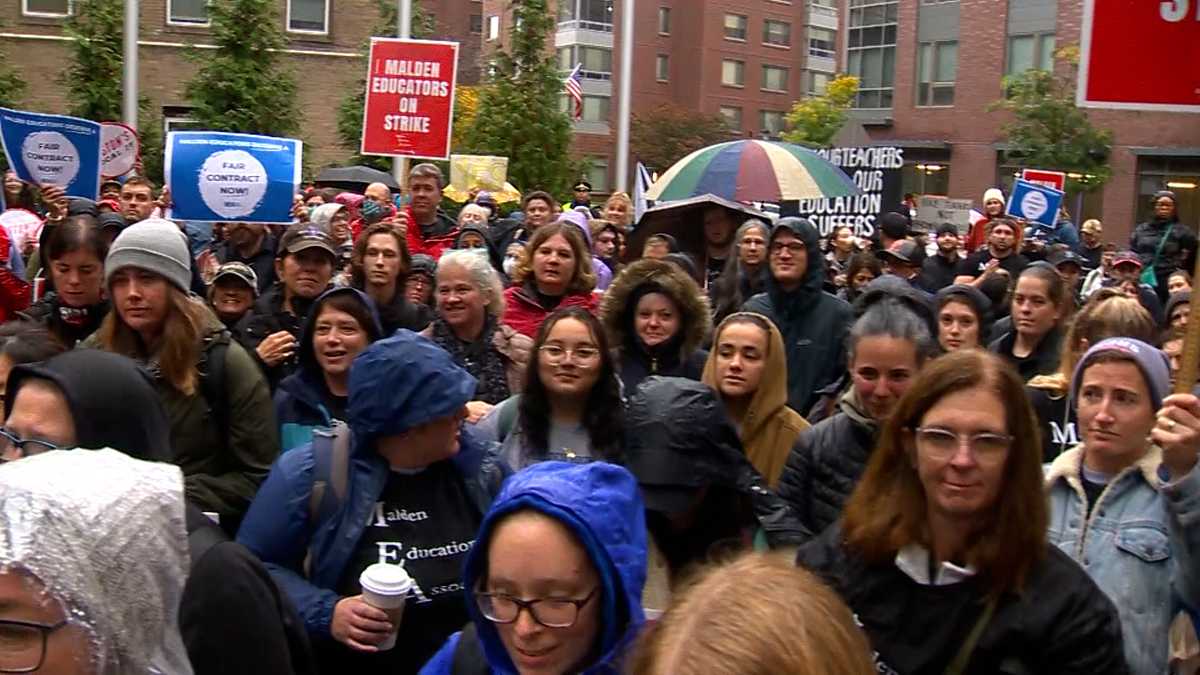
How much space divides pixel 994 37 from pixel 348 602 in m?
45.1

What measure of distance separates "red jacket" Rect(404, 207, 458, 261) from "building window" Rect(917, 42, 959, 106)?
39391mm

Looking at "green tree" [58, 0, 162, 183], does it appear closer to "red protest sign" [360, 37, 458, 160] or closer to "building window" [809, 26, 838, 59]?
"red protest sign" [360, 37, 458, 160]

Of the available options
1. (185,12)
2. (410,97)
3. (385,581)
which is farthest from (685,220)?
(185,12)

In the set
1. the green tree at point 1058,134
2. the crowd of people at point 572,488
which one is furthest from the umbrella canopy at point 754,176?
the green tree at point 1058,134

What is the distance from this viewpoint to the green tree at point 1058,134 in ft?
116

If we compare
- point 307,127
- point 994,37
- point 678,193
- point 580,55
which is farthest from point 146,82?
point 580,55

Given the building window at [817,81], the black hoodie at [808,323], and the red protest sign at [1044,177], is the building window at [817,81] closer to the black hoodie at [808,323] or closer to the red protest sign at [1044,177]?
the red protest sign at [1044,177]

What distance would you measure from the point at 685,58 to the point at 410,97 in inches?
2282

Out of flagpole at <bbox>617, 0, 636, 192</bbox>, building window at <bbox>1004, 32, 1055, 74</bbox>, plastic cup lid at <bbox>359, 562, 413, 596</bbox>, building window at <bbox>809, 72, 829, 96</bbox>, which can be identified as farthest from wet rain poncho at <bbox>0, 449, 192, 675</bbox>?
building window at <bbox>809, 72, 829, 96</bbox>

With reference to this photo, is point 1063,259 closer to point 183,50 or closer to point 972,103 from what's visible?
point 183,50

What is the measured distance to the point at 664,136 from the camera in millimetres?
58594

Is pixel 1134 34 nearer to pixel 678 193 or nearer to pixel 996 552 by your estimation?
pixel 996 552

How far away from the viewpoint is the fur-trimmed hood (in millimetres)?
5809

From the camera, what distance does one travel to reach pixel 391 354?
362cm
